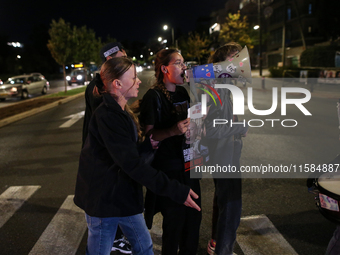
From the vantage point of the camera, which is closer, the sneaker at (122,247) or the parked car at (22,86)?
the sneaker at (122,247)

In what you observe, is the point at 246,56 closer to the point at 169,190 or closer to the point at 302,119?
the point at 169,190

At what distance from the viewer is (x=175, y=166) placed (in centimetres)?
232

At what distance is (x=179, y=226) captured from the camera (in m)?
2.36

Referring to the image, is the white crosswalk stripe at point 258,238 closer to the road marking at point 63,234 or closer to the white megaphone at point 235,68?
the road marking at point 63,234

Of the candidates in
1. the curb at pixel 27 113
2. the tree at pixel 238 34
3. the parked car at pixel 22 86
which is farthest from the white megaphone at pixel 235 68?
the tree at pixel 238 34

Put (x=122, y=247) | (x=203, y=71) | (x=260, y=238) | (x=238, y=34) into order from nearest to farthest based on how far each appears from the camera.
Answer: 1. (x=203, y=71)
2. (x=122, y=247)
3. (x=260, y=238)
4. (x=238, y=34)

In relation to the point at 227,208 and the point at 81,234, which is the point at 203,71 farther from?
the point at 81,234

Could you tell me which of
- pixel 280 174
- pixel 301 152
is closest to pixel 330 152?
pixel 301 152

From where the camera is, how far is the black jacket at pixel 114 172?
1.80m

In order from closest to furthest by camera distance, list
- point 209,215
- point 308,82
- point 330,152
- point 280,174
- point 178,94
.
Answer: point 178,94
point 209,215
point 280,174
point 330,152
point 308,82

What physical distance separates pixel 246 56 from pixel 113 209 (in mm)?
1523

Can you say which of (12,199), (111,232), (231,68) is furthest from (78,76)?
(111,232)

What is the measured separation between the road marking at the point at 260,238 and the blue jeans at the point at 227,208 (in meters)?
0.50

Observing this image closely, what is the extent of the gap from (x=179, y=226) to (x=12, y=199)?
129 inches
